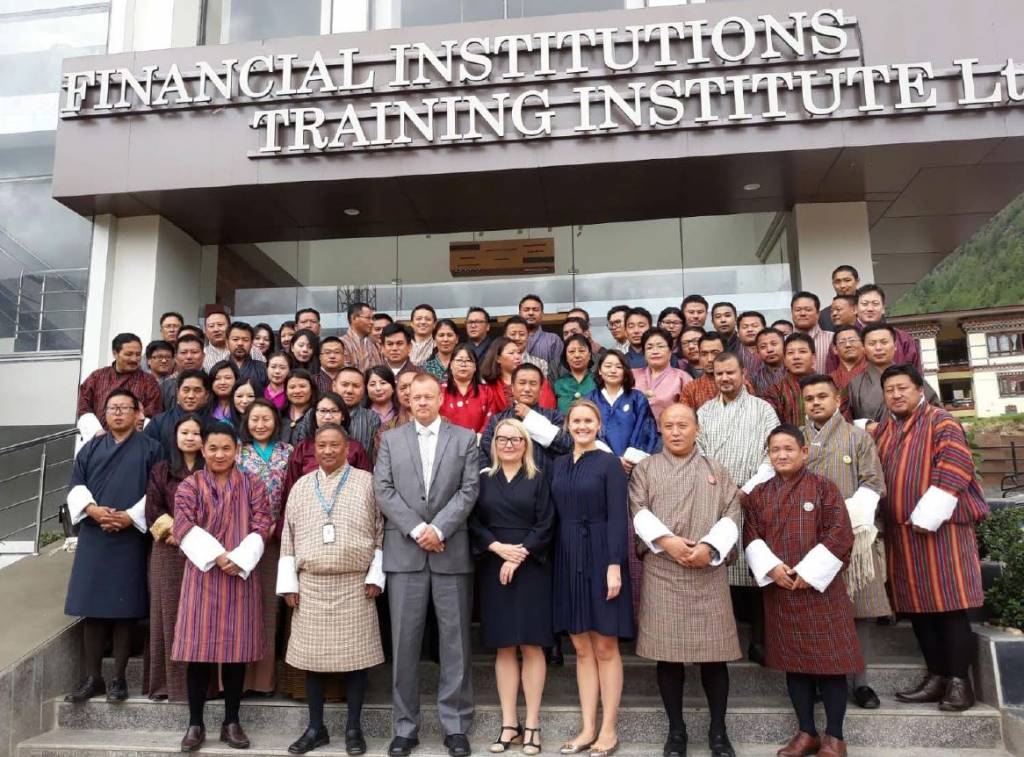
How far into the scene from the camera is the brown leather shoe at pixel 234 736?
157 inches

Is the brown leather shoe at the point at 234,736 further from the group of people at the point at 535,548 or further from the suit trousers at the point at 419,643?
the suit trousers at the point at 419,643

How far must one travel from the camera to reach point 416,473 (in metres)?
4.05

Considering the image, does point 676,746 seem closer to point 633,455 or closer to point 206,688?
point 633,455

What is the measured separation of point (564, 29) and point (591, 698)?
6.41m

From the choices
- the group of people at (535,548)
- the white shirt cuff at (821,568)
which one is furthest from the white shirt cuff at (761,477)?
the white shirt cuff at (821,568)

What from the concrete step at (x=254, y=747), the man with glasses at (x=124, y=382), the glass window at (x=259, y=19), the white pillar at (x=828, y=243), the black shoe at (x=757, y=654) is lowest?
the concrete step at (x=254, y=747)

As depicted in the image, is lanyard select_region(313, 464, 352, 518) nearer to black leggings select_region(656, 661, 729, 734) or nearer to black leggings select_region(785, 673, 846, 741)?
black leggings select_region(656, 661, 729, 734)

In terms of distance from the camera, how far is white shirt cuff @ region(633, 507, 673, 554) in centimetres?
372

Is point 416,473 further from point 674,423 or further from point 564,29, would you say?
point 564,29

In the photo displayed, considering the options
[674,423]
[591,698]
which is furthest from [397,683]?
[674,423]

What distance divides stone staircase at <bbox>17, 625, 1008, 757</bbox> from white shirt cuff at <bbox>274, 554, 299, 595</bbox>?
0.81 meters

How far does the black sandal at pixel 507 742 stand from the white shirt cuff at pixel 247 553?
158 cm

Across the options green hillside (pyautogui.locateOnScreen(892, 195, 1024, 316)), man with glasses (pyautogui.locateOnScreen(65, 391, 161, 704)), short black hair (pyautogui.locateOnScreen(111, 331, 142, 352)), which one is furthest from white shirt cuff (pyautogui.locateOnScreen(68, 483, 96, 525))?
green hillside (pyautogui.locateOnScreen(892, 195, 1024, 316))

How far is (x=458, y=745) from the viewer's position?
3.80 m
